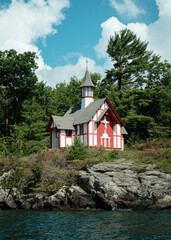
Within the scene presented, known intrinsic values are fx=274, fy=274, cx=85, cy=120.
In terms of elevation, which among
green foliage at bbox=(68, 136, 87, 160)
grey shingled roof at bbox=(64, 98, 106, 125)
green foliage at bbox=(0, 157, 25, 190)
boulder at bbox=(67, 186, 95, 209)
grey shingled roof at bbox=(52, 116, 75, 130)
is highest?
grey shingled roof at bbox=(64, 98, 106, 125)

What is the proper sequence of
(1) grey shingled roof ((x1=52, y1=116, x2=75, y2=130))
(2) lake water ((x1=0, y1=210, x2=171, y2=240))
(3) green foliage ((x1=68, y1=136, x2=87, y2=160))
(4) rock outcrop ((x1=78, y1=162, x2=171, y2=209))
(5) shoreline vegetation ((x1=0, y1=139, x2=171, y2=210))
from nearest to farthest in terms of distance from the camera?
(2) lake water ((x1=0, y1=210, x2=171, y2=240)), (4) rock outcrop ((x1=78, y1=162, x2=171, y2=209)), (5) shoreline vegetation ((x1=0, y1=139, x2=171, y2=210)), (3) green foliage ((x1=68, y1=136, x2=87, y2=160)), (1) grey shingled roof ((x1=52, y1=116, x2=75, y2=130))

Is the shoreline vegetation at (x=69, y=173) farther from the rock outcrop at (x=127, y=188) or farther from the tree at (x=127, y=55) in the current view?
the tree at (x=127, y=55)

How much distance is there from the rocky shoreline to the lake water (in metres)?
3.39

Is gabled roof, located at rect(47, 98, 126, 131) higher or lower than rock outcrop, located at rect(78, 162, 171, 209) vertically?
higher

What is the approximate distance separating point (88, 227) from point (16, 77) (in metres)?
40.1

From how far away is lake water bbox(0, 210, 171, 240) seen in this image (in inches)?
523

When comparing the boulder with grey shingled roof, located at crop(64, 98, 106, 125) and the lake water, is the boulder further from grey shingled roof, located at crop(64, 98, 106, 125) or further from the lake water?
grey shingled roof, located at crop(64, 98, 106, 125)

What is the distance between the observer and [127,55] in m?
53.1

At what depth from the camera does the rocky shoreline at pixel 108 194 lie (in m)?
22.6

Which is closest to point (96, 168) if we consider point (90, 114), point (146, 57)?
point (90, 114)

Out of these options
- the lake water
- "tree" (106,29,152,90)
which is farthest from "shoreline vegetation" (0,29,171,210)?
the lake water

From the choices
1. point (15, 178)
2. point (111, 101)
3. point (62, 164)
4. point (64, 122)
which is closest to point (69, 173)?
point (62, 164)

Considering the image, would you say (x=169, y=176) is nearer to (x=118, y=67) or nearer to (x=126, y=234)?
(x=126, y=234)

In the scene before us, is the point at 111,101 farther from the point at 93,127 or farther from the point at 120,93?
the point at 93,127
